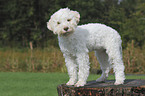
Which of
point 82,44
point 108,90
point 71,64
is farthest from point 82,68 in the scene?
point 108,90

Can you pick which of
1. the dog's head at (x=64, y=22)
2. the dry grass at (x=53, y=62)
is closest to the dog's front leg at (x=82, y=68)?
the dog's head at (x=64, y=22)

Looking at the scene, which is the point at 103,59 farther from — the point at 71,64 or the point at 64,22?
the point at 64,22

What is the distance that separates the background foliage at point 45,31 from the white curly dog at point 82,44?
7.32 metres

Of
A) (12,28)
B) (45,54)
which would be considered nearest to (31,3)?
(12,28)

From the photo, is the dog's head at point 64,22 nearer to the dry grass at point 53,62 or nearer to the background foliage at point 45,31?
the dry grass at point 53,62

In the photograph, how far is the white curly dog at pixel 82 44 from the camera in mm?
4316

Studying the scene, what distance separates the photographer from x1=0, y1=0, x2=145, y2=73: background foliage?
13.1 m

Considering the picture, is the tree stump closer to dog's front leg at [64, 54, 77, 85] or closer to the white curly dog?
the white curly dog

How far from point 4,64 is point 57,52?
10.3ft

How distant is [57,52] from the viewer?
13367 millimetres

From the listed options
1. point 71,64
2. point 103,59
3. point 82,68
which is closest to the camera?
point 82,68

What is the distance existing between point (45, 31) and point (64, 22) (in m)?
22.3

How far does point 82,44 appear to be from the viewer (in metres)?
4.60

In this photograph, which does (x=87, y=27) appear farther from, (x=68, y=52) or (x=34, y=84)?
(x=34, y=84)
